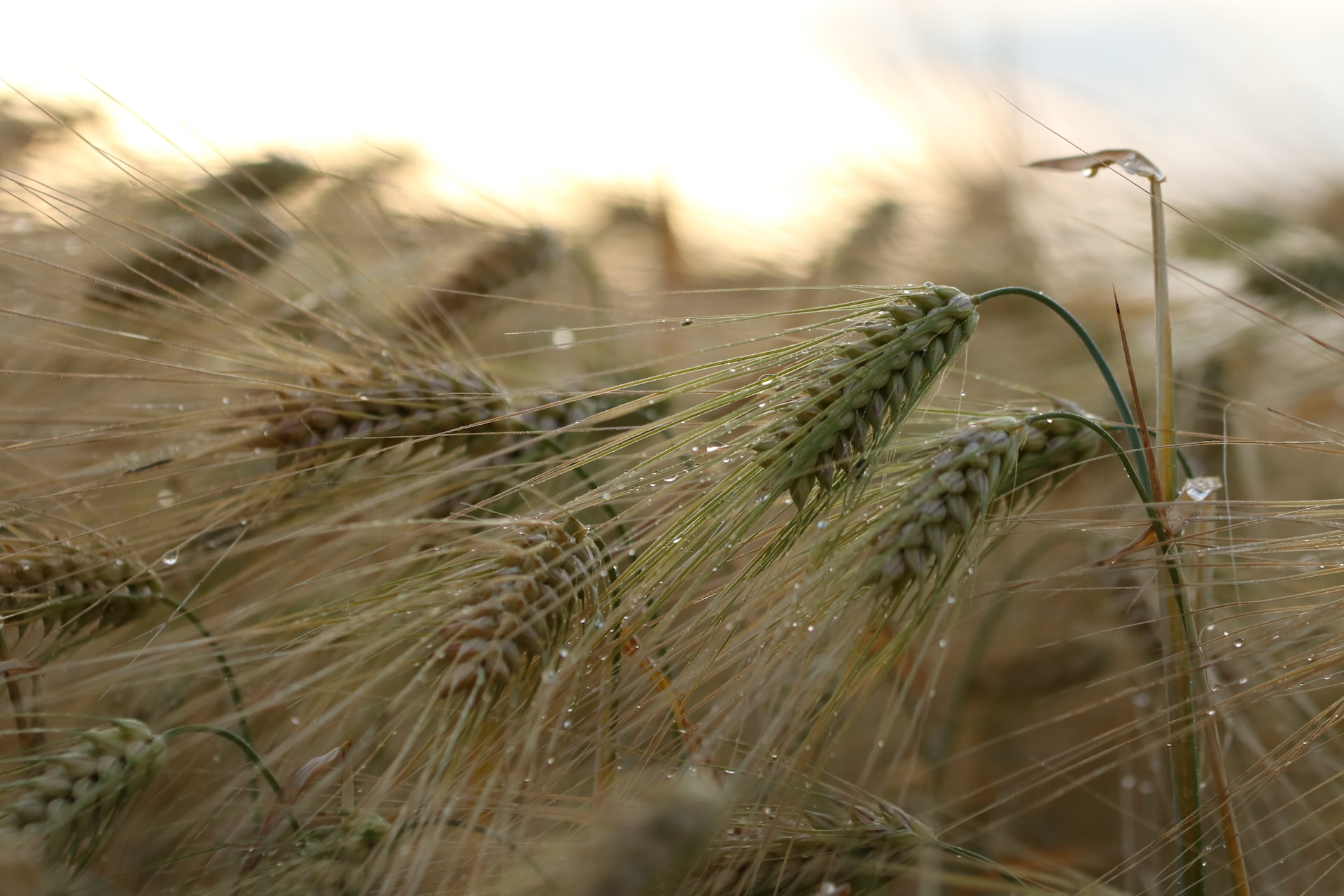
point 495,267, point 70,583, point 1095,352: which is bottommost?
point 70,583

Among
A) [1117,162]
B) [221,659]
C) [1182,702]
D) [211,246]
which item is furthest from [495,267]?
[1182,702]

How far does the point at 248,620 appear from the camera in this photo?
862mm

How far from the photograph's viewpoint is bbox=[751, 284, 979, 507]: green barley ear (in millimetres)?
570

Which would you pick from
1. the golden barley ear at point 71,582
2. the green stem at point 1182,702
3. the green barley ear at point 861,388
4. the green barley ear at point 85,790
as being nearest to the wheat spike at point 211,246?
the golden barley ear at point 71,582

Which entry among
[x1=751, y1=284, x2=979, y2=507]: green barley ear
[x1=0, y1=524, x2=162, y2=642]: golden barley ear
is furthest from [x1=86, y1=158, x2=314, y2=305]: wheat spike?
[x1=751, y1=284, x2=979, y2=507]: green barley ear

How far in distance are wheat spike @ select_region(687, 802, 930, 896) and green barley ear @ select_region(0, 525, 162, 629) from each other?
45 centimetres

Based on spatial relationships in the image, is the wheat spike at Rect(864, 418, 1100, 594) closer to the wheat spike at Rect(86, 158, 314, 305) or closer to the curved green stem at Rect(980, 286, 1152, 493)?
the curved green stem at Rect(980, 286, 1152, 493)

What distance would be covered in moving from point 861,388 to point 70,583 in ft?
1.96

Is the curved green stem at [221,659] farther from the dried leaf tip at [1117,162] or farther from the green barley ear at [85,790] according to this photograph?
the dried leaf tip at [1117,162]

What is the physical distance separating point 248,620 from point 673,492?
497 millimetres

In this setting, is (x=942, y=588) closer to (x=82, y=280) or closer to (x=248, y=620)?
(x=248, y=620)

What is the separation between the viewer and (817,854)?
597 mm

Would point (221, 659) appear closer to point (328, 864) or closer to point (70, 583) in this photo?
point (70, 583)

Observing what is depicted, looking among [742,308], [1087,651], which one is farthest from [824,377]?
[742,308]
